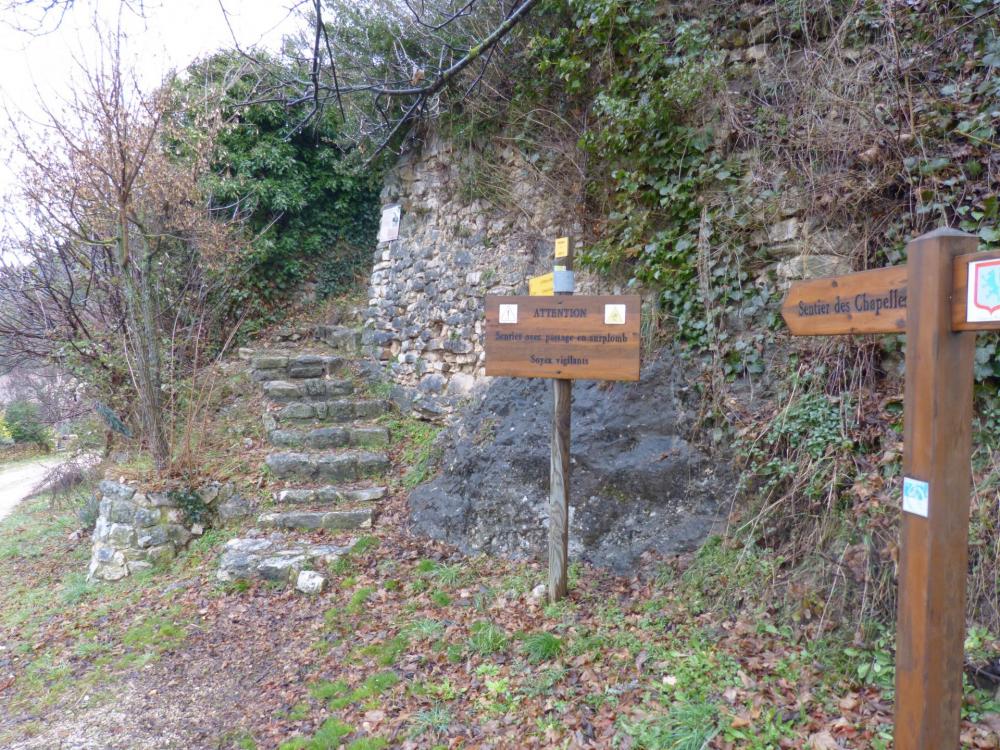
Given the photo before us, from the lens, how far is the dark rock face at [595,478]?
391 cm

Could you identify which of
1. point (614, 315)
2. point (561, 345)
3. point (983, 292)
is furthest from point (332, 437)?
point (983, 292)

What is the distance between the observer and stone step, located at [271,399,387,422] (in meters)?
6.77

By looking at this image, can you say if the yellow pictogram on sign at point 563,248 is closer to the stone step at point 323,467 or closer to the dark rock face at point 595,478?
the dark rock face at point 595,478

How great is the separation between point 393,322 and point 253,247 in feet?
8.14

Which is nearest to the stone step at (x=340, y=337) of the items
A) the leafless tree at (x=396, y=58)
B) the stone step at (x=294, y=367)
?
the stone step at (x=294, y=367)

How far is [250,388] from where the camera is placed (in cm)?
743

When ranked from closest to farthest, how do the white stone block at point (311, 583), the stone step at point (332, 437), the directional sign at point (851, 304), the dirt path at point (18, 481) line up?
the directional sign at point (851, 304)
the white stone block at point (311, 583)
the stone step at point (332, 437)
the dirt path at point (18, 481)

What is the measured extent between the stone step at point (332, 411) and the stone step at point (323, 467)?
2.67 ft

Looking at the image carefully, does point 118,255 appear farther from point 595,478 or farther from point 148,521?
point 595,478

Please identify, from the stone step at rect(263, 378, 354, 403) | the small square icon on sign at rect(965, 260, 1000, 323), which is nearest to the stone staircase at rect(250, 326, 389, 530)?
the stone step at rect(263, 378, 354, 403)

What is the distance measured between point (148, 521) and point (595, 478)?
13.4 feet

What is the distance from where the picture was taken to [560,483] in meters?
3.62

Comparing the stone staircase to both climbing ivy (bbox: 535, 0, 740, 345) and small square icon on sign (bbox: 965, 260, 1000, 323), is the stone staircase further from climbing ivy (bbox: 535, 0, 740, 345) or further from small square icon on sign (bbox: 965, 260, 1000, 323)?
small square icon on sign (bbox: 965, 260, 1000, 323)

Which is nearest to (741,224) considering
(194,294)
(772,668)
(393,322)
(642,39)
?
(642,39)
